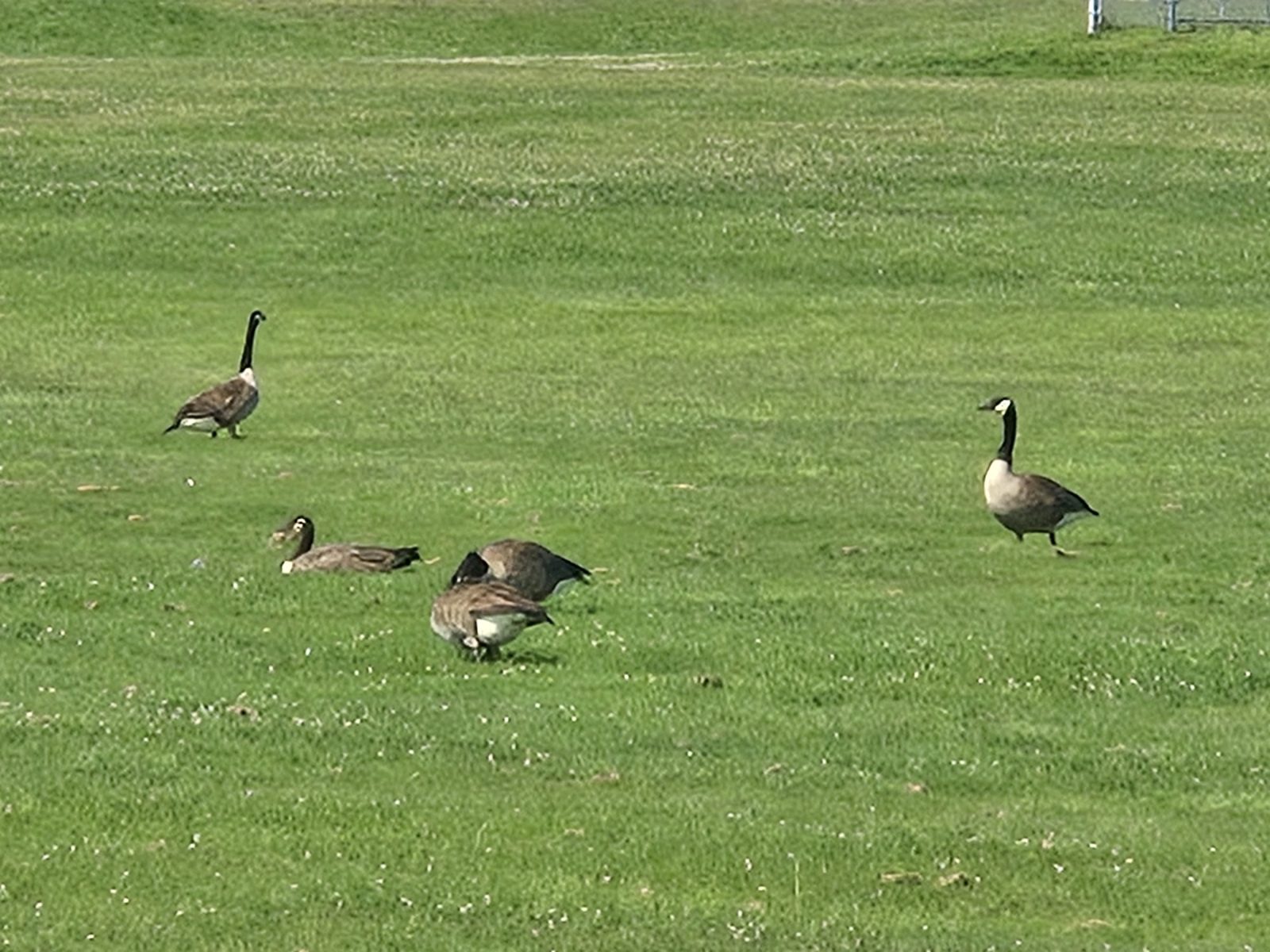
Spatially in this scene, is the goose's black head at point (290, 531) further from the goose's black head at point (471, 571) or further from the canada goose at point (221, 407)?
the canada goose at point (221, 407)

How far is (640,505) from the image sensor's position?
83.1ft

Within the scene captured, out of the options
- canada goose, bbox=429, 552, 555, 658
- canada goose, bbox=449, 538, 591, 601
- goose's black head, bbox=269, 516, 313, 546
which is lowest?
goose's black head, bbox=269, 516, 313, 546

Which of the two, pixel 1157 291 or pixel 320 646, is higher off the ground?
pixel 320 646

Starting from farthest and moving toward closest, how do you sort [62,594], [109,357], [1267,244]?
[1267,244], [109,357], [62,594]

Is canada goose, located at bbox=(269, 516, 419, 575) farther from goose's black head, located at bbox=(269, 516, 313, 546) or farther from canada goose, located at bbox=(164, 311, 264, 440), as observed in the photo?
canada goose, located at bbox=(164, 311, 264, 440)

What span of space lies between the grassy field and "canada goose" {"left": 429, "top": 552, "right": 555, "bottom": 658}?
12.4 inches

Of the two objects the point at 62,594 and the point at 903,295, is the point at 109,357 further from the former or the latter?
the point at 62,594

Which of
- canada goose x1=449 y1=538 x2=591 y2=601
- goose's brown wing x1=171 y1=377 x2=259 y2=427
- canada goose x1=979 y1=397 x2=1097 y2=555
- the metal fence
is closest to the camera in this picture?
canada goose x1=449 y1=538 x2=591 y2=601

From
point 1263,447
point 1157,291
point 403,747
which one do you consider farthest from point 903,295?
point 403,747

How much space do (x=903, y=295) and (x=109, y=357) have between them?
38.5ft

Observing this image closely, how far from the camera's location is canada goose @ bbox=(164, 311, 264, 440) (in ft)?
93.7

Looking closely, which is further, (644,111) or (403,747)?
(644,111)

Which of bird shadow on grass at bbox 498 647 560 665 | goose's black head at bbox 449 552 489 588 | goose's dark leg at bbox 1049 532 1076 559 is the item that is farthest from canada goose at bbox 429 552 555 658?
goose's dark leg at bbox 1049 532 1076 559

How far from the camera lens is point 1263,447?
2867 centimetres
